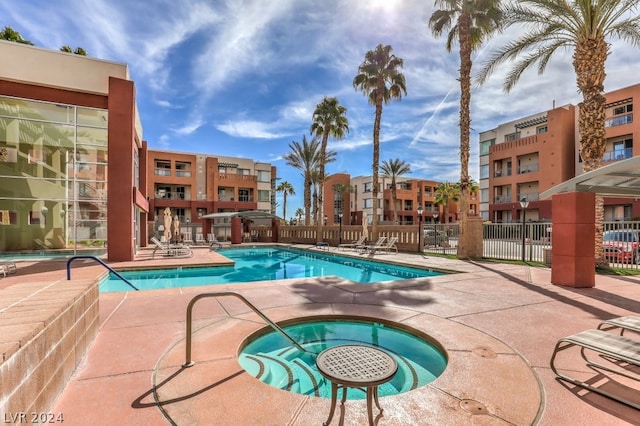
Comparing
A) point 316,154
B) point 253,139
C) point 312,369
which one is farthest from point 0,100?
point 253,139

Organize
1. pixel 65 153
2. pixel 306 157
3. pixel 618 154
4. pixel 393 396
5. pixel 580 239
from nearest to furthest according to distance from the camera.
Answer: pixel 393 396, pixel 580 239, pixel 65 153, pixel 618 154, pixel 306 157

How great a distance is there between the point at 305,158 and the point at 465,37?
63.7ft

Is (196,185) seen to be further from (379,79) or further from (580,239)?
(580,239)

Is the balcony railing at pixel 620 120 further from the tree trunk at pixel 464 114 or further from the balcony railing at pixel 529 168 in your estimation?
the tree trunk at pixel 464 114

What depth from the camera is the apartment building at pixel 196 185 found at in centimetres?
3906

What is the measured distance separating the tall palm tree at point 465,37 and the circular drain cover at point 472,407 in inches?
523

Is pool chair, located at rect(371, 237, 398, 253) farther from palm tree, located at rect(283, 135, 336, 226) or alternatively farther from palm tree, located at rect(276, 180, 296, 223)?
palm tree, located at rect(276, 180, 296, 223)

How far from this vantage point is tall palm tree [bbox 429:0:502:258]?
14.9 meters

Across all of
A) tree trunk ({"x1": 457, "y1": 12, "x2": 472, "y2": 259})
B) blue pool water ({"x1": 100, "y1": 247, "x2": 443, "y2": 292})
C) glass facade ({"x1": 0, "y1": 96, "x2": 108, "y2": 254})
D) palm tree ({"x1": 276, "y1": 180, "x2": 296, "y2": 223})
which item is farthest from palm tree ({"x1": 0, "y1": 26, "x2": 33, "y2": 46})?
palm tree ({"x1": 276, "y1": 180, "x2": 296, "y2": 223})

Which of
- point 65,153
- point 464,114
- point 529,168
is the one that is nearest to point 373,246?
point 464,114

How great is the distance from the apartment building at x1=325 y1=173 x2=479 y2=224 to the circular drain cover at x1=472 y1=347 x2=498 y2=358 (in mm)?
53276

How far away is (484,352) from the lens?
12.5 ft

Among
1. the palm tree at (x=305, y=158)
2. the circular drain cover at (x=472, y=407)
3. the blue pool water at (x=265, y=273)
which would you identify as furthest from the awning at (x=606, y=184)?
the palm tree at (x=305, y=158)

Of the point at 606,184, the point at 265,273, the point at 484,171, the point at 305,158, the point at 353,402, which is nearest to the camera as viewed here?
the point at 353,402
